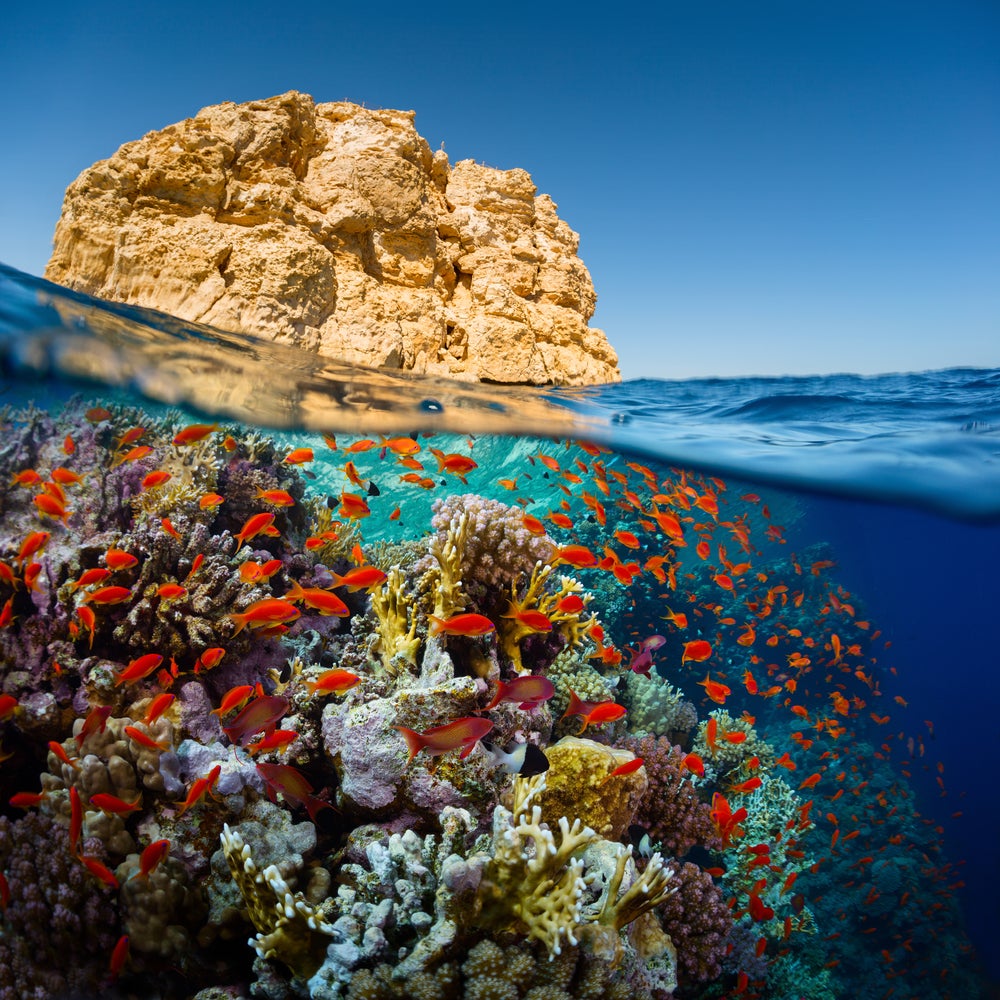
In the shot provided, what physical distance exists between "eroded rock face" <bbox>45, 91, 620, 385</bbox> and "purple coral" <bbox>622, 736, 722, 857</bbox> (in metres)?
7.69

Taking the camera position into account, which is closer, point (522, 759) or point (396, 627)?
point (522, 759)

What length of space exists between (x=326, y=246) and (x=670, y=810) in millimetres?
10533

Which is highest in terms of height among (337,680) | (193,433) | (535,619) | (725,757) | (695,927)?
(193,433)

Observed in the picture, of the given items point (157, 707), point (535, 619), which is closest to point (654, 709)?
point (535, 619)

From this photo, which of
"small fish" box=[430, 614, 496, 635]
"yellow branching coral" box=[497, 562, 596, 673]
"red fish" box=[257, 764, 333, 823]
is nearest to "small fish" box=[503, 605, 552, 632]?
"yellow branching coral" box=[497, 562, 596, 673]

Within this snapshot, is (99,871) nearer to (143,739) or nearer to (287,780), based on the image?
(143,739)

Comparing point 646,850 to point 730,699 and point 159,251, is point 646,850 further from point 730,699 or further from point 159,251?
point 730,699

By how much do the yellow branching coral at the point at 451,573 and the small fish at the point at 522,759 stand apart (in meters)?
1.21

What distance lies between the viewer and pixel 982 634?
61875mm

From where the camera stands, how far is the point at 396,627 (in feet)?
16.5

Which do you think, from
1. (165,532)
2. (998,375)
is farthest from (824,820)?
(165,532)

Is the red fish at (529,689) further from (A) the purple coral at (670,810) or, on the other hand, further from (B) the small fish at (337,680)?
(A) the purple coral at (670,810)

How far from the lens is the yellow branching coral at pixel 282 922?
9.32 ft

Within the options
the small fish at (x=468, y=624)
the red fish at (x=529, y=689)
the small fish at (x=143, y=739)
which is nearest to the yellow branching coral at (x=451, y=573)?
the small fish at (x=468, y=624)
